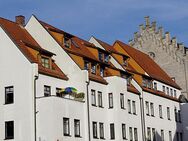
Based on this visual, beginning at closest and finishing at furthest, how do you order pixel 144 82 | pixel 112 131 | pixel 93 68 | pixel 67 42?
pixel 112 131
pixel 93 68
pixel 67 42
pixel 144 82

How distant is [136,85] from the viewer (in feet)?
206

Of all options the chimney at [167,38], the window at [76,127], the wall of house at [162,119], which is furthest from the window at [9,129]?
the chimney at [167,38]

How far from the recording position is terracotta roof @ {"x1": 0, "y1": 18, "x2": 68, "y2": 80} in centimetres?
4717

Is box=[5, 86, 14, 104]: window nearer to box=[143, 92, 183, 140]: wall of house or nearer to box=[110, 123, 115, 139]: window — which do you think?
box=[110, 123, 115, 139]: window

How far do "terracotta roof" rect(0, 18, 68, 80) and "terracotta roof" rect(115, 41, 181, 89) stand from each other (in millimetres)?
20940

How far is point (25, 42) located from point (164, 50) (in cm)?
3836

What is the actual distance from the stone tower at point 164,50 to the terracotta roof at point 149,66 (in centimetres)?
341

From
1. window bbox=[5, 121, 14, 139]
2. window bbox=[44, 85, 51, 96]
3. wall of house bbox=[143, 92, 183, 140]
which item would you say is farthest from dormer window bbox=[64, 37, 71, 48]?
wall of house bbox=[143, 92, 183, 140]

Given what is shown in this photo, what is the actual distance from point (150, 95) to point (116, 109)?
508 inches

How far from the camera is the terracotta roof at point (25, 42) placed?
4717 cm

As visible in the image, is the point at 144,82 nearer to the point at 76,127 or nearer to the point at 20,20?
the point at 20,20

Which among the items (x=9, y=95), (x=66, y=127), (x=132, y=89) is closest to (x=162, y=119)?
(x=132, y=89)

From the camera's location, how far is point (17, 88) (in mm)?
46375

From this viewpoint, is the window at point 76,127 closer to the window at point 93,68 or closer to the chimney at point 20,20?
the window at point 93,68
